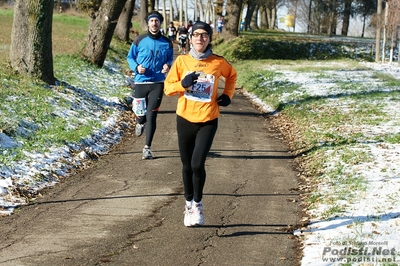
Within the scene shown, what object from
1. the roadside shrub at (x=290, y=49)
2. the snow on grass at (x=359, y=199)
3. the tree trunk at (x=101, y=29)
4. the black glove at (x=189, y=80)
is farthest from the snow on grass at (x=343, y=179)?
the roadside shrub at (x=290, y=49)

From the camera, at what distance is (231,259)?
6.28 meters

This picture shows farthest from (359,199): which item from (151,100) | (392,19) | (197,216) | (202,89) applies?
(392,19)

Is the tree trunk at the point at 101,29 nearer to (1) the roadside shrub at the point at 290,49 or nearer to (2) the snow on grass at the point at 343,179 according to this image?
(2) the snow on grass at the point at 343,179

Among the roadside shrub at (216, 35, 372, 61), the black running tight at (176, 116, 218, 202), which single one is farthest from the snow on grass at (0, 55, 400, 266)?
the roadside shrub at (216, 35, 372, 61)

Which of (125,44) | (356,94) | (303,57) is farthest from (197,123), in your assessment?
(303,57)

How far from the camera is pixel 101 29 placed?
21.4m

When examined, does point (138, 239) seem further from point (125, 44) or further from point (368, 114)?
point (125, 44)

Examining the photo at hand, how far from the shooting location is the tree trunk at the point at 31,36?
1498cm

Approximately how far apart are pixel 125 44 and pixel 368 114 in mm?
21534

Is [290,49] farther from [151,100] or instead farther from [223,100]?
[223,100]

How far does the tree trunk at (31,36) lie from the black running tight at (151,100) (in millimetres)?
4753

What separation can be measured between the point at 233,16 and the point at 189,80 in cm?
3753

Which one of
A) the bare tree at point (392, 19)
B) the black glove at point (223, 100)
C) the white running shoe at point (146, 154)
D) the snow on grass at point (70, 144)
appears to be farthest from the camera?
the bare tree at point (392, 19)

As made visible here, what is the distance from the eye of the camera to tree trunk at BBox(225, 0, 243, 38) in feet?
140
